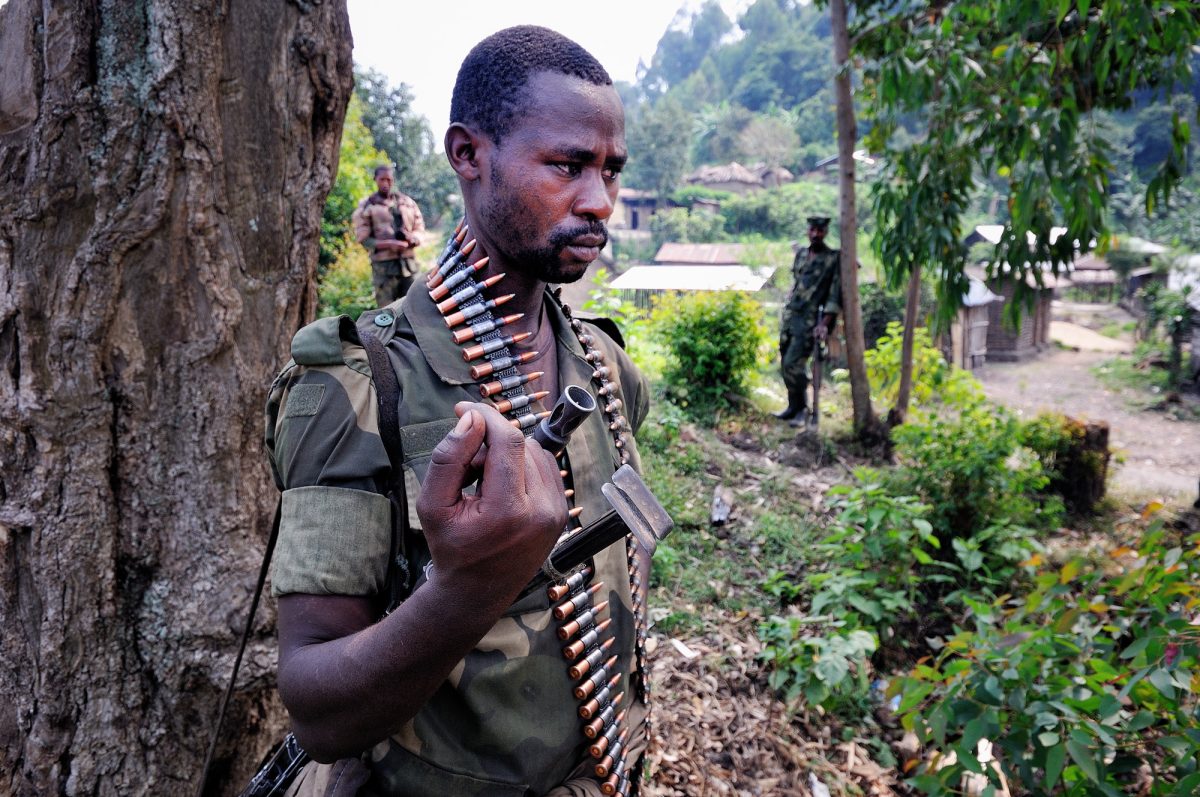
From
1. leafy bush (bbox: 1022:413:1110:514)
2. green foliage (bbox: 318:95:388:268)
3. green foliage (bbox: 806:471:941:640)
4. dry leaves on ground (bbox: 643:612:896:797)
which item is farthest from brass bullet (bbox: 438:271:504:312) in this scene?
green foliage (bbox: 318:95:388:268)

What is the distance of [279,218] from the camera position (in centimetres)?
256

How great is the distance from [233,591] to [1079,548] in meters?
7.54

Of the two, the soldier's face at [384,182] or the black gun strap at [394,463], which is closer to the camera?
the black gun strap at [394,463]

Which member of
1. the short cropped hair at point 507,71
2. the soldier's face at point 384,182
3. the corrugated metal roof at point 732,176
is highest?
the corrugated metal roof at point 732,176

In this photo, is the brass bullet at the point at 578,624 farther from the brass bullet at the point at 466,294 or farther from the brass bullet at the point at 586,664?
the brass bullet at the point at 466,294

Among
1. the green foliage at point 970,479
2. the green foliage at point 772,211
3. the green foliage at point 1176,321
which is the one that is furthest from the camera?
the green foliage at point 772,211

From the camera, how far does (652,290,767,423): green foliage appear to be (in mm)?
10711

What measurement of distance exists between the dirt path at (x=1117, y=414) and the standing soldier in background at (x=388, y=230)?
7.59m

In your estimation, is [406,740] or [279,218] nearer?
[406,740]

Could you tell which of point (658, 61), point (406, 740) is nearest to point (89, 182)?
point (406, 740)

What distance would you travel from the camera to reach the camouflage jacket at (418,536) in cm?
145

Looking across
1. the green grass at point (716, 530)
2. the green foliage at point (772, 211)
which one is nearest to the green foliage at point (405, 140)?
the green foliage at point (772, 211)

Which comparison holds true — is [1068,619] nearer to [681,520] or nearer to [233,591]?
[233,591]

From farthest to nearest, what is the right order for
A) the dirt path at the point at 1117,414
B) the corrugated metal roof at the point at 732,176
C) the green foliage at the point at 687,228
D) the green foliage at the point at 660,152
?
the green foliage at the point at 660,152 → the corrugated metal roof at the point at 732,176 → the green foliage at the point at 687,228 → the dirt path at the point at 1117,414
